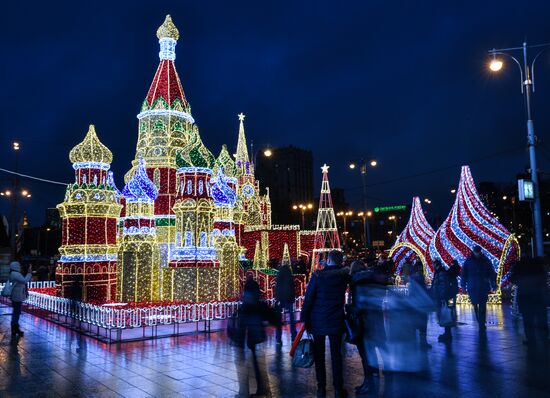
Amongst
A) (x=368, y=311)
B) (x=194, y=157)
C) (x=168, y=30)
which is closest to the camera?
(x=368, y=311)

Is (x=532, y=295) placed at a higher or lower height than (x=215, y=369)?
higher

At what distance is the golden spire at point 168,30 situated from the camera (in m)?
20.3

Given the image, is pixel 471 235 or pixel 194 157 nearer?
pixel 194 157

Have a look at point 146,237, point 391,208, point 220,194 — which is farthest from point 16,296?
→ point 391,208

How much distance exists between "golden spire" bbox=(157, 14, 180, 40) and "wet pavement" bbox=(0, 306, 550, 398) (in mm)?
13563

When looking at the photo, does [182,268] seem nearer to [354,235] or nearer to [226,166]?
[226,166]

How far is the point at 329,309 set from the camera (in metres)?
6.07

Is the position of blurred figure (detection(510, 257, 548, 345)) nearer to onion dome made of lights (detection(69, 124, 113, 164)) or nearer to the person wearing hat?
the person wearing hat

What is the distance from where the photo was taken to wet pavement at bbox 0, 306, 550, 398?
22.2 feet

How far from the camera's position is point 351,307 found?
675 centimetres

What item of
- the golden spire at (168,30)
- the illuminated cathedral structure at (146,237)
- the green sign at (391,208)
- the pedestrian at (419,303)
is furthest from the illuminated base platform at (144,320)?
the green sign at (391,208)

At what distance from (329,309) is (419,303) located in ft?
10.3

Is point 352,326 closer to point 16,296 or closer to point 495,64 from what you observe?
point 16,296

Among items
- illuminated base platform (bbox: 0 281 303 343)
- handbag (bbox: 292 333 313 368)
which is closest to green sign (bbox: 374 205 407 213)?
illuminated base platform (bbox: 0 281 303 343)
